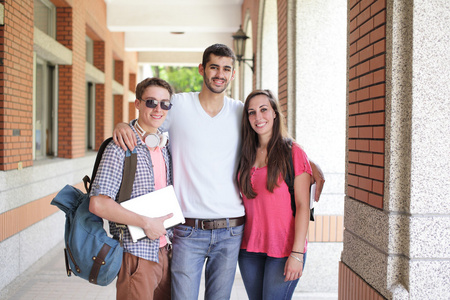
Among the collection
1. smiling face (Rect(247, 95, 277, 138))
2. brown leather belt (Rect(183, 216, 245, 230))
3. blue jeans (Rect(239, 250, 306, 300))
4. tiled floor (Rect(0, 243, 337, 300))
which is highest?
smiling face (Rect(247, 95, 277, 138))

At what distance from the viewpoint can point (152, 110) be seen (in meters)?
2.51

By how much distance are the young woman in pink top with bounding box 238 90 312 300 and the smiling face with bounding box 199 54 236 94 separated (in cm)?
22

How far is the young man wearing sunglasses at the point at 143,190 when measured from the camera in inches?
88.7

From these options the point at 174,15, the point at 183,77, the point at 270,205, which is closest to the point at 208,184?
the point at 270,205

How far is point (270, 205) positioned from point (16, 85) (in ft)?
12.8

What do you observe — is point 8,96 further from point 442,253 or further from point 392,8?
point 442,253

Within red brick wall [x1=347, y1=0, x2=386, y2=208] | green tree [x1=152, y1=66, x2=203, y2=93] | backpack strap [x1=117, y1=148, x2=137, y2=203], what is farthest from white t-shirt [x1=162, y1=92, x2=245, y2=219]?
green tree [x1=152, y1=66, x2=203, y2=93]

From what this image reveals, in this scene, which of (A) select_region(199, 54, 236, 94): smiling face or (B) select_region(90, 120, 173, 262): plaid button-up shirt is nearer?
(B) select_region(90, 120, 173, 262): plaid button-up shirt

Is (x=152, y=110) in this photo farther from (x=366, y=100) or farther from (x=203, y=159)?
(x=366, y=100)

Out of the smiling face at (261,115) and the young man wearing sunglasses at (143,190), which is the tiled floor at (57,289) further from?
the smiling face at (261,115)

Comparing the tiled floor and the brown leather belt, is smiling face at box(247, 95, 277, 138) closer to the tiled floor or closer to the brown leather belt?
the brown leather belt

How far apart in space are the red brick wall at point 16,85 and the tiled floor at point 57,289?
1345 mm

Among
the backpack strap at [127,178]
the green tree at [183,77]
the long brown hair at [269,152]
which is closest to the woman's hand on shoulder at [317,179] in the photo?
the long brown hair at [269,152]

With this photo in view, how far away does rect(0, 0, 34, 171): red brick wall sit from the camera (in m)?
4.77
